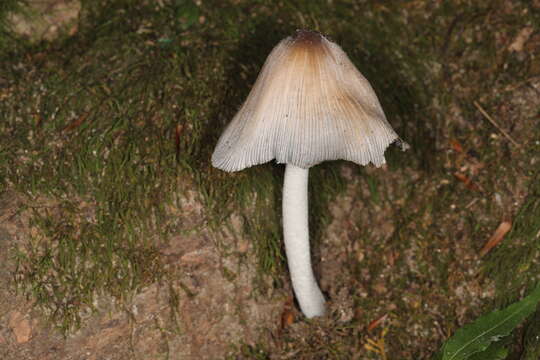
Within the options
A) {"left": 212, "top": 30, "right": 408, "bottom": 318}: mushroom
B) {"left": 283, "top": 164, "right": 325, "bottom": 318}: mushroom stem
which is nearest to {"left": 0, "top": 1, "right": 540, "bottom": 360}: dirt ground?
{"left": 283, "top": 164, "right": 325, "bottom": 318}: mushroom stem

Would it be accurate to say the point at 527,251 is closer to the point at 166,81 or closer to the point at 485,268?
the point at 485,268

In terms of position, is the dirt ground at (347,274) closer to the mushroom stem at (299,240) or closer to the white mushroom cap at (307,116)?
the mushroom stem at (299,240)

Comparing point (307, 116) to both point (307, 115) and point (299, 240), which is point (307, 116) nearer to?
point (307, 115)

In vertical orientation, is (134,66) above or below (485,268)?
above

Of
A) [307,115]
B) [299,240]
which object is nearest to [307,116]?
[307,115]

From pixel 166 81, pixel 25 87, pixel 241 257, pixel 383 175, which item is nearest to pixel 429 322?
pixel 383 175

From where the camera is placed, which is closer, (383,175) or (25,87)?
(25,87)

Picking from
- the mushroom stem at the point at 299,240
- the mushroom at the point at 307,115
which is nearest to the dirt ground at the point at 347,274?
the mushroom stem at the point at 299,240
